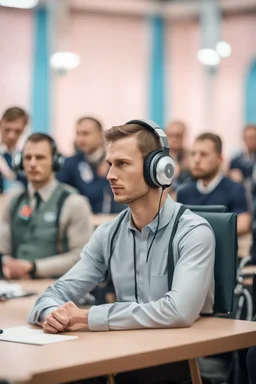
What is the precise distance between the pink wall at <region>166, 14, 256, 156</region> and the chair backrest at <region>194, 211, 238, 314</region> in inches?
351

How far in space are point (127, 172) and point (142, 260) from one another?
1.02 ft

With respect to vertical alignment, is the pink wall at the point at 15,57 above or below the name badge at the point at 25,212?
above

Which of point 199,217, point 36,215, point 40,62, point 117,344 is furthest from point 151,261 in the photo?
point 40,62

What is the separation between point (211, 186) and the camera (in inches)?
211

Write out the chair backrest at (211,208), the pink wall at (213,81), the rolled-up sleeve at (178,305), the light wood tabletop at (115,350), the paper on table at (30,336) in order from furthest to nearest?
the pink wall at (213,81)
the chair backrest at (211,208)
the rolled-up sleeve at (178,305)
the paper on table at (30,336)
the light wood tabletop at (115,350)

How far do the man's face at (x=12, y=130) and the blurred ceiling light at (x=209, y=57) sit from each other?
20.4 ft

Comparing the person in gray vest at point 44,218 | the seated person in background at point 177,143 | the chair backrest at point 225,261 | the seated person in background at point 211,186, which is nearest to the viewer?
the chair backrest at point 225,261

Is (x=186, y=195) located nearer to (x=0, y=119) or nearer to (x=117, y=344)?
(x=0, y=119)

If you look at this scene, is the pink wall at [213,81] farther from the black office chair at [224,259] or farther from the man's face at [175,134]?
the black office chair at [224,259]

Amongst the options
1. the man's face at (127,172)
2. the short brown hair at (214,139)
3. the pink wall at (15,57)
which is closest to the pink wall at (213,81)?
the pink wall at (15,57)

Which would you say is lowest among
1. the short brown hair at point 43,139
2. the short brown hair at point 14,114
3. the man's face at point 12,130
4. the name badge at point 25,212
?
the name badge at point 25,212

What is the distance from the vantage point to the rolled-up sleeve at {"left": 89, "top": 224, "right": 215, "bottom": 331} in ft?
7.88

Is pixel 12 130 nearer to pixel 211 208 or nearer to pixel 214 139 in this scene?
pixel 214 139

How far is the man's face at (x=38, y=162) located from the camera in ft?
13.8
